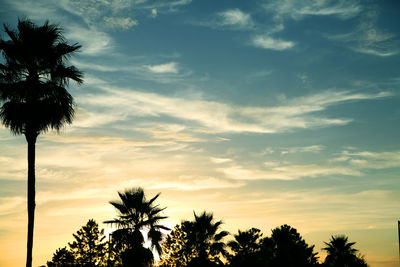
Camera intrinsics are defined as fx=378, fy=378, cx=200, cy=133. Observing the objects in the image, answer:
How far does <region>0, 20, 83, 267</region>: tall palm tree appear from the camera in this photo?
65.5 ft

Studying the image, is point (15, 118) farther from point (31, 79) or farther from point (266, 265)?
point (266, 265)

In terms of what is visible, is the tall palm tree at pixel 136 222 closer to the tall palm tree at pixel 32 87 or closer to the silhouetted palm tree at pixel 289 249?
the tall palm tree at pixel 32 87

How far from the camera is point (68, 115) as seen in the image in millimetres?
20969

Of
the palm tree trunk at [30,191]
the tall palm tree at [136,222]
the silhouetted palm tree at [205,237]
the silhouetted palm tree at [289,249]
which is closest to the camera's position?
the palm tree trunk at [30,191]

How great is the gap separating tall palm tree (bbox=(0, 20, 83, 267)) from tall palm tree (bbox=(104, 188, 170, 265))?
1023 cm

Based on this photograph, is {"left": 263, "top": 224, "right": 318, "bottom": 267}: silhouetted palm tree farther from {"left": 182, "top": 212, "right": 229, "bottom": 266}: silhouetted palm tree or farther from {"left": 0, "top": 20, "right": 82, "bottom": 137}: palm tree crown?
{"left": 0, "top": 20, "right": 82, "bottom": 137}: palm tree crown

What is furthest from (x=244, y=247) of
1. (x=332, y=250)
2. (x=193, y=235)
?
(x=332, y=250)

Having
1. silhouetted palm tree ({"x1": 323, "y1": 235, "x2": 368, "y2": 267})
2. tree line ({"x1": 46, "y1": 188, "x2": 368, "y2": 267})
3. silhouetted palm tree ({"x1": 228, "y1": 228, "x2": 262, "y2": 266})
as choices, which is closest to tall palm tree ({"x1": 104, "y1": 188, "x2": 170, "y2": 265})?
tree line ({"x1": 46, "y1": 188, "x2": 368, "y2": 267})

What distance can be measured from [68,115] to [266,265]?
3133cm

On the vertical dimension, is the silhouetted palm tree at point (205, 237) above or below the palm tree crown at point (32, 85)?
below

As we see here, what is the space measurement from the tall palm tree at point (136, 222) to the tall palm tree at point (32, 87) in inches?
403

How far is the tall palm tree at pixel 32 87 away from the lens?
20.0 m

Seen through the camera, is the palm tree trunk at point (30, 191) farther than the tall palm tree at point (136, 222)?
No

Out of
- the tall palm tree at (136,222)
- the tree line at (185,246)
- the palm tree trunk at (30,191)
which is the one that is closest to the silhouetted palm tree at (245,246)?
the tree line at (185,246)
